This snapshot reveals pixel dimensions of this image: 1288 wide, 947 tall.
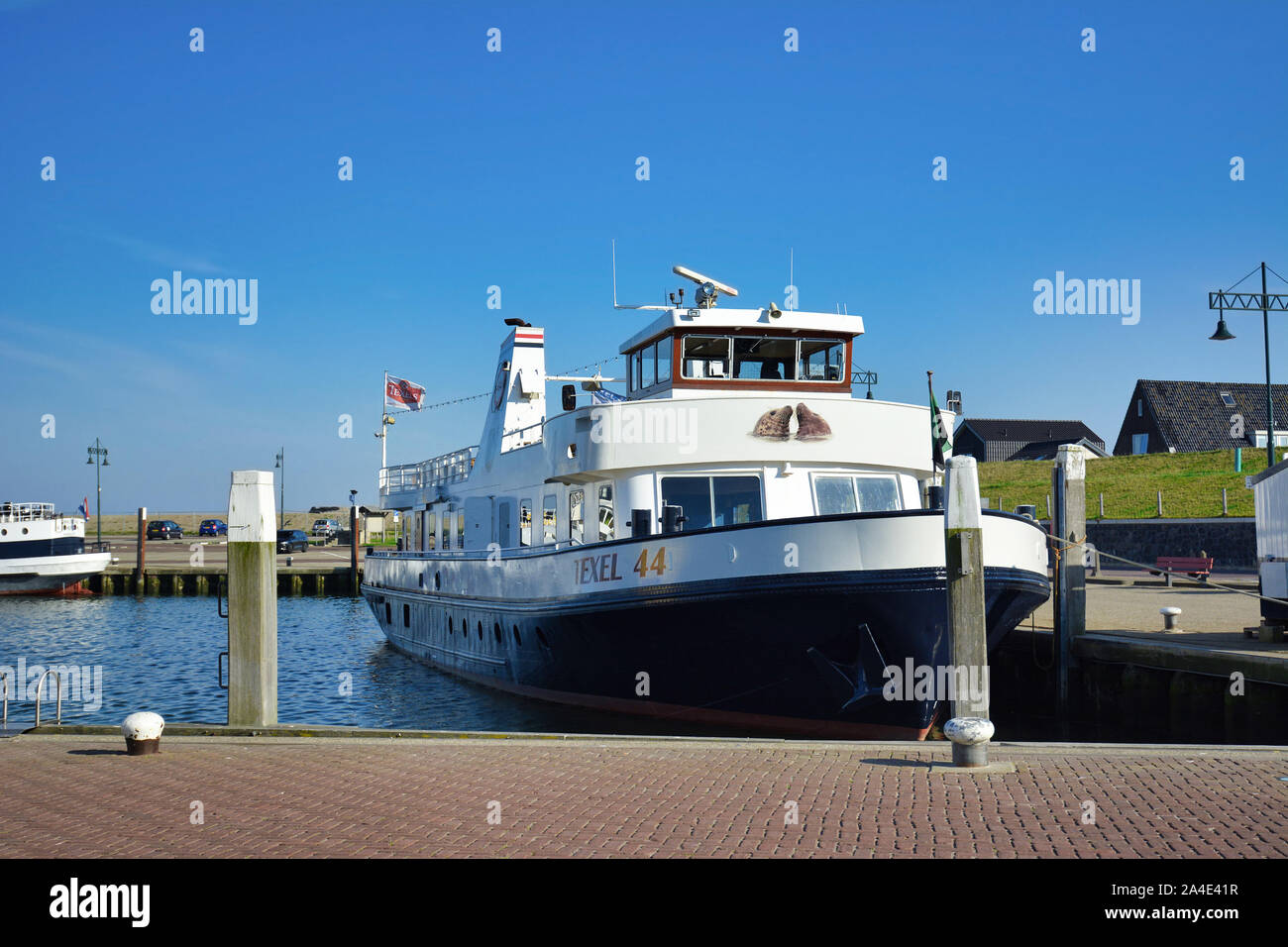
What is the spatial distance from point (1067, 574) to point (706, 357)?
650 cm

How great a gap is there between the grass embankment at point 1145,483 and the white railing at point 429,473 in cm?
2478

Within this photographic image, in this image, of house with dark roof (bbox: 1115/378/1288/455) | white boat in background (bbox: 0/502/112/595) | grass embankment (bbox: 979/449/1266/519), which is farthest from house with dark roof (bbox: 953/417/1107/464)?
white boat in background (bbox: 0/502/112/595)

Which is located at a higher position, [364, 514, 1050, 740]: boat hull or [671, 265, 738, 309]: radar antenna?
[671, 265, 738, 309]: radar antenna

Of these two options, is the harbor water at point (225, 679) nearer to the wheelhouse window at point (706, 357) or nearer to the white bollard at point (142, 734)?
the white bollard at point (142, 734)

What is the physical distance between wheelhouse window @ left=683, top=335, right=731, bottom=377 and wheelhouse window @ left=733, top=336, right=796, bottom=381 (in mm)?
147

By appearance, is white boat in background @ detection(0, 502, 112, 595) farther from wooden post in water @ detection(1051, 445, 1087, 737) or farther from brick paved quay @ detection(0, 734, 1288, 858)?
wooden post in water @ detection(1051, 445, 1087, 737)

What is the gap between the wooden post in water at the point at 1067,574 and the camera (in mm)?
16422

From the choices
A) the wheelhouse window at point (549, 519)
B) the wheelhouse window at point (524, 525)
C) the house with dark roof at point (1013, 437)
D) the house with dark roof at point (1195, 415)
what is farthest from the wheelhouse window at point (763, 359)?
the house with dark roof at point (1013, 437)

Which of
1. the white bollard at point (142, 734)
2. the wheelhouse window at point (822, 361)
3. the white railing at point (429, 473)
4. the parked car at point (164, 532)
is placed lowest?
the white bollard at point (142, 734)

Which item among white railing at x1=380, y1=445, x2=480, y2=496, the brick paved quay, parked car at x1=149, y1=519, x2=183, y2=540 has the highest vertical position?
white railing at x1=380, y1=445, x2=480, y2=496

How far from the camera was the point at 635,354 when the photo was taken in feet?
55.4

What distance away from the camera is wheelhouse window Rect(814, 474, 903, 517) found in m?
14.3

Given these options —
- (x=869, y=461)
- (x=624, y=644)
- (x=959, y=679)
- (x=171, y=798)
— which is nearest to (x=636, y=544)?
(x=624, y=644)
